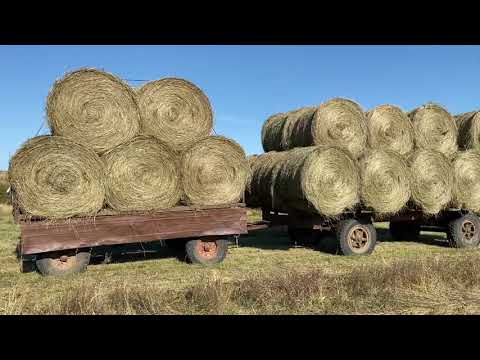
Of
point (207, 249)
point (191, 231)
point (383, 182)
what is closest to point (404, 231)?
point (383, 182)

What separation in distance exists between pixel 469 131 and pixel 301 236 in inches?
209

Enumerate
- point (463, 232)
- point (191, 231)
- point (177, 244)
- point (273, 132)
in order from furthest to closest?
1. point (273, 132)
2. point (463, 232)
3. point (177, 244)
4. point (191, 231)

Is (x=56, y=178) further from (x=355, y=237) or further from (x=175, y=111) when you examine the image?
(x=355, y=237)

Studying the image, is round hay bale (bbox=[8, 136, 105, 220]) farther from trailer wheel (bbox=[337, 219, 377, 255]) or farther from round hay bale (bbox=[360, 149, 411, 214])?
round hay bale (bbox=[360, 149, 411, 214])

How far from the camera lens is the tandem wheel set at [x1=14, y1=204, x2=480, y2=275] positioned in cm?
802

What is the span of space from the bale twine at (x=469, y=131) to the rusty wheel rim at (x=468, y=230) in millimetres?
2082

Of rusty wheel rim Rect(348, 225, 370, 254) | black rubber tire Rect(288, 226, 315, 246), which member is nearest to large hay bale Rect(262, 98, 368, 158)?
rusty wheel rim Rect(348, 225, 370, 254)

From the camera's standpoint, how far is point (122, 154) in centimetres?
856

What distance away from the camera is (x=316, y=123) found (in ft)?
36.2

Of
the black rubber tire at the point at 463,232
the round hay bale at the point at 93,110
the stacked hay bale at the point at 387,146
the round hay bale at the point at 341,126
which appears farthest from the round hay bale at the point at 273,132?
the round hay bale at the point at 93,110

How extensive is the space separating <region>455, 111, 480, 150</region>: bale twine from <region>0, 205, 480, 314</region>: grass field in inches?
207
